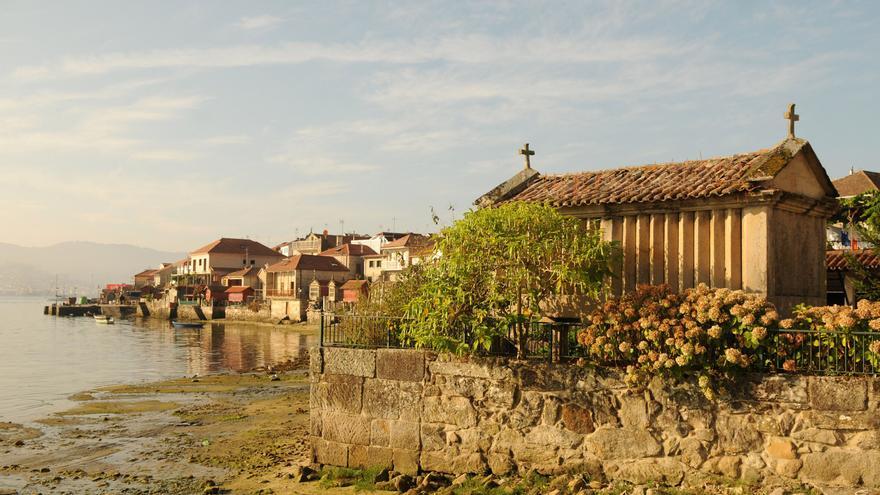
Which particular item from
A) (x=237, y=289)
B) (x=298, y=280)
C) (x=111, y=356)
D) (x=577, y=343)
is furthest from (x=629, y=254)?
(x=237, y=289)

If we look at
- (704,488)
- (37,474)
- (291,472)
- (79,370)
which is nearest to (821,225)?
(704,488)

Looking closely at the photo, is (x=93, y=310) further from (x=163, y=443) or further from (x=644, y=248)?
(x=644, y=248)

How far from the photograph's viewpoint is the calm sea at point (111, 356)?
2798cm

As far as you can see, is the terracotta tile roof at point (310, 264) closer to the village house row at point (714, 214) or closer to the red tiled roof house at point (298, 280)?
the red tiled roof house at point (298, 280)

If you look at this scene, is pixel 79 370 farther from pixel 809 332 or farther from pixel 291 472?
pixel 809 332

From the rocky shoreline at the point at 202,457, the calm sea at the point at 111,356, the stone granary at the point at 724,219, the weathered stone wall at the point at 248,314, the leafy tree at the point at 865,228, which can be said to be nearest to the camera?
the rocky shoreline at the point at 202,457

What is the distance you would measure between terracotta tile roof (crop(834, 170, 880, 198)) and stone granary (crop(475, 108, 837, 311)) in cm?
2246

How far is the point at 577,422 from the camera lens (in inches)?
427

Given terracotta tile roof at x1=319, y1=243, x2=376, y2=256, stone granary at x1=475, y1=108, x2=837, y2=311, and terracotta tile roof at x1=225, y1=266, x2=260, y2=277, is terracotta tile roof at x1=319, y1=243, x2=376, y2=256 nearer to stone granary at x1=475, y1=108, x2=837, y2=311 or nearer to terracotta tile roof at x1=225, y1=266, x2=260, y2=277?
terracotta tile roof at x1=225, y1=266, x2=260, y2=277

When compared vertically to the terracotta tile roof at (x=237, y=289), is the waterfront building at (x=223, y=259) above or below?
above

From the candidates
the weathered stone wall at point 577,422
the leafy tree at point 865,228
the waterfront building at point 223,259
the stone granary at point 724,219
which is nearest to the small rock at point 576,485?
the weathered stone wall at point 577,422

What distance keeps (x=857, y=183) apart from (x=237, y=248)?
8616 centimetres

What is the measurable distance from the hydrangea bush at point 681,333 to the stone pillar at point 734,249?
1422mm

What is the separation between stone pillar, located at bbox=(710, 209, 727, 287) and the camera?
474 inches
